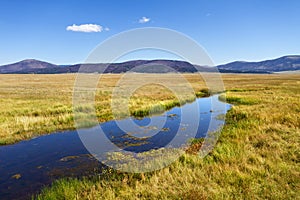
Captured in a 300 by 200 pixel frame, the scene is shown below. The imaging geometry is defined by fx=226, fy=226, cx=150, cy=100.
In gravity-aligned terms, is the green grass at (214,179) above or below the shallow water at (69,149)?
above

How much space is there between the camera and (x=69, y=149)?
12.6 m

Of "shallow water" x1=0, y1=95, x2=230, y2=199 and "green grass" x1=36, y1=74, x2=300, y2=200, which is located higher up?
"green grass" x1=36, y1=74, x2=300, y2=200

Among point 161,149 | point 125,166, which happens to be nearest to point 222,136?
point 161,149

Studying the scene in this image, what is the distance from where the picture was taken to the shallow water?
8.77m

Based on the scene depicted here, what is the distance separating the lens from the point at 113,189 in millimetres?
7129

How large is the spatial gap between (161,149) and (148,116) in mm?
10643

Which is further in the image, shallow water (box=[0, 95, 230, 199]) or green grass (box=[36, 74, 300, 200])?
shallow water (box=[0, 95, 230, 199])

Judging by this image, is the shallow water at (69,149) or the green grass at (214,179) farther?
the shallow water at (69,149)

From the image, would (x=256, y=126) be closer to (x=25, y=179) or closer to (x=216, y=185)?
(x=216, y=185)

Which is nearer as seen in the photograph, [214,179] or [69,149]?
[214,179]

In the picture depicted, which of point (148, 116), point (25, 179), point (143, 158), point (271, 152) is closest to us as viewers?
point (25, 179)

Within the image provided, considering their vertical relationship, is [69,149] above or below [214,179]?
below

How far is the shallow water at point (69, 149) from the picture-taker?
8766mm

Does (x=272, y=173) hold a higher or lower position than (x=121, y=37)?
lower
